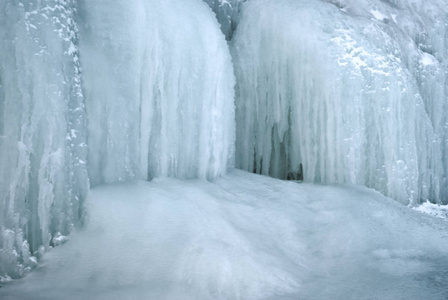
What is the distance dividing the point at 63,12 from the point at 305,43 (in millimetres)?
3248

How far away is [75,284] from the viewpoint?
295 cm

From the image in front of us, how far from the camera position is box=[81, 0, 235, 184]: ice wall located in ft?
13.4

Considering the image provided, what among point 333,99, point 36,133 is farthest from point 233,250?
point 333,99

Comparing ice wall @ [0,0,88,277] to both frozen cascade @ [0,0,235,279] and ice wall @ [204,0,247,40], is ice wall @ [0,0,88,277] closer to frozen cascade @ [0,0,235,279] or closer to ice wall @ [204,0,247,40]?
frozen cascade @ [0,0,235,279]

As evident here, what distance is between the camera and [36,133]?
10.4ft

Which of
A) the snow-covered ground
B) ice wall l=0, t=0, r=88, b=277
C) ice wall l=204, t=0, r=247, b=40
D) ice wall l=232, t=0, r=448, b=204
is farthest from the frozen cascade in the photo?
ice wall l=204, t=0, r=247, b=40

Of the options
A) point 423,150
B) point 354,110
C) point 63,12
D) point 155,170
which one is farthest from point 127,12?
point 423,150

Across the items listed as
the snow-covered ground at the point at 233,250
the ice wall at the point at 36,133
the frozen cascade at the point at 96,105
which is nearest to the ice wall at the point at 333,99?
the frozen cascade at the point at 96,105

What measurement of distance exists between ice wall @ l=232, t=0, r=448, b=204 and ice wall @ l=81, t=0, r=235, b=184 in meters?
1.00

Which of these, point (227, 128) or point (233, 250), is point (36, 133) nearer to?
point (233, 250)

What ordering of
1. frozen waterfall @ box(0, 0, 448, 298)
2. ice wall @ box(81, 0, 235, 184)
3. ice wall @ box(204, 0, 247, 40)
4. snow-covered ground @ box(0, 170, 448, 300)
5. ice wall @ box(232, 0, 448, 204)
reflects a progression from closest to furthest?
snow-covered ground @ box(0, 170, 448, 300) → frozen waterfall @ box(0, 0, 448, 298) → ice wall @ box(81, 0, 235, 184) → ice wall @ box(232, 0, 448, 204) → ice wall @ box(204, 0, 247, 40)

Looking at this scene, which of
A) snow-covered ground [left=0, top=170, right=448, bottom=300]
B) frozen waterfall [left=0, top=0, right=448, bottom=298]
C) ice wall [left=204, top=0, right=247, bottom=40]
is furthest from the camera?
ice wall [left=204, top=0, right=247, bottom=40]

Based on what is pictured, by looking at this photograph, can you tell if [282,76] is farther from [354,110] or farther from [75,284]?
[75,284]

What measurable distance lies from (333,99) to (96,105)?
291 cm
